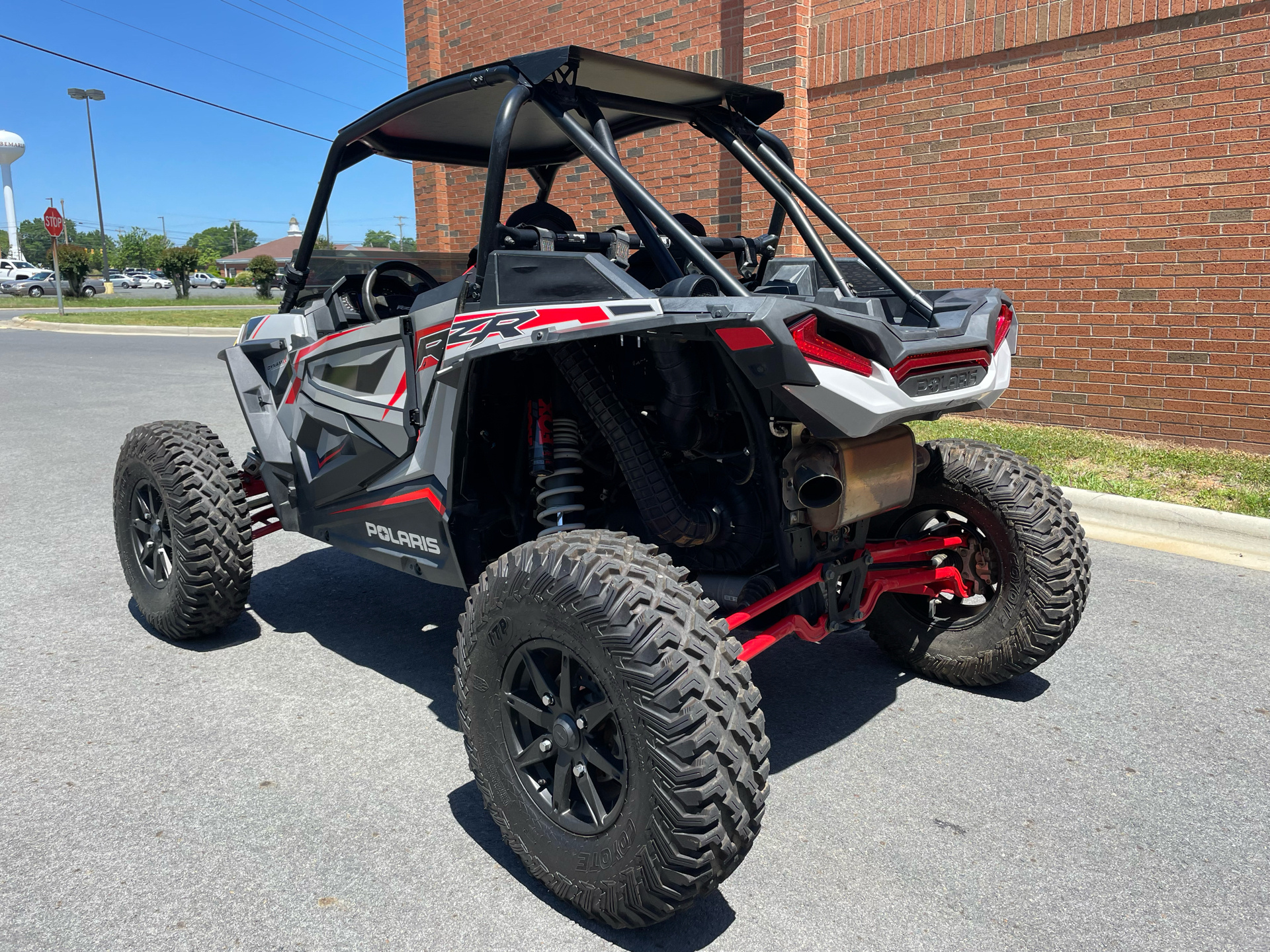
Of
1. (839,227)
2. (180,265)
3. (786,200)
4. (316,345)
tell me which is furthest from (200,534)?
(180,265)

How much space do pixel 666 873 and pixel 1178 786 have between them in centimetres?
186

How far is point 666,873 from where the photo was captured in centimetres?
219

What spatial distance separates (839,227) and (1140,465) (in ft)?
14.1

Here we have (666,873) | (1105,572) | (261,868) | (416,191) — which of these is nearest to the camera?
(666,873)

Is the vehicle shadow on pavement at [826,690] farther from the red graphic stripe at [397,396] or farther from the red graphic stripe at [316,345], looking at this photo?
the red graphic stripe at [316,345]

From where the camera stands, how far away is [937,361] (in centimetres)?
261

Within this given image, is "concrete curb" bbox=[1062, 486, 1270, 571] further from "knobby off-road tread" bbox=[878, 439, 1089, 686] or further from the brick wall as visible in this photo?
"knobby off-road tread" bbox=[878, 439, 1089, 686]

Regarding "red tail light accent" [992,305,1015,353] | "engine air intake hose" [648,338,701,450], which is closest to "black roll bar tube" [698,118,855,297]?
"red tail light accent" [992,305,1015,353]

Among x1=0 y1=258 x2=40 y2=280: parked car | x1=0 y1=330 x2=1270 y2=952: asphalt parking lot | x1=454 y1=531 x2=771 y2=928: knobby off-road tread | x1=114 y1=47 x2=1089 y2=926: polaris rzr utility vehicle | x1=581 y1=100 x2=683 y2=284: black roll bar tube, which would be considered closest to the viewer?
x1=454 y1=531 x2=771 y2=928: knobby off-road tread

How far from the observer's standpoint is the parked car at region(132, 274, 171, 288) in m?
64.8

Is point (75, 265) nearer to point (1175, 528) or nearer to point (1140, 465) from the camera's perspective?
point (1140, 465)

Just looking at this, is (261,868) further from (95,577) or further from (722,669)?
(95,577)

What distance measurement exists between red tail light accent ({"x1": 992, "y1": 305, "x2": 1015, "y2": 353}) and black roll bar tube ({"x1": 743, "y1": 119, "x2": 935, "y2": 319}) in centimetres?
22

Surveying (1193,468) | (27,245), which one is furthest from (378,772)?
(27,245)
